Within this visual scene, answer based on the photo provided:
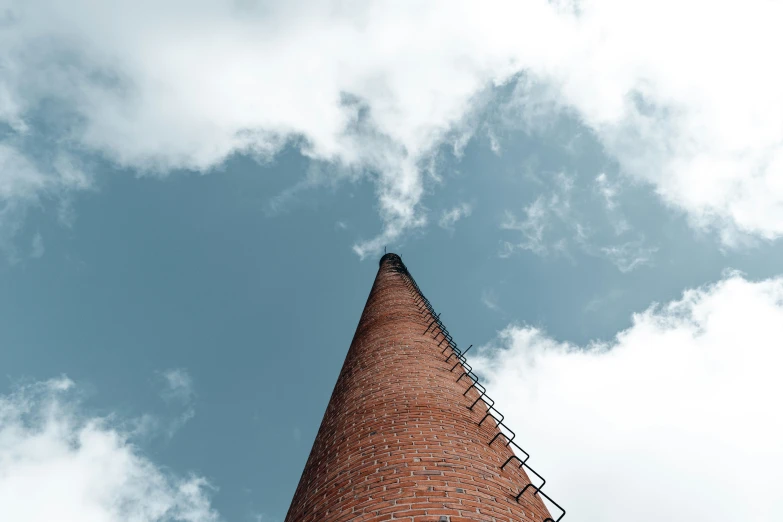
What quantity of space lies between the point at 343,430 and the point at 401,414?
782 mm

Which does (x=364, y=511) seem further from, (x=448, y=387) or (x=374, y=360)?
(x=374, y=360)

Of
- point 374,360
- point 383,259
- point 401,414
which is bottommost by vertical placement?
point 401,414

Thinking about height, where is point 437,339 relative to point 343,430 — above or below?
above

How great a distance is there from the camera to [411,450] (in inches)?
185

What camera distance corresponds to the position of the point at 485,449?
517 centimetres

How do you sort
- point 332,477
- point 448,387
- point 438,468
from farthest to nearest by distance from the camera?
point 448,387
point 332,477
point 438,468

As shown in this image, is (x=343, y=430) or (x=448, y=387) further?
(x=448, y=387)

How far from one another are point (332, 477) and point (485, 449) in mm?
1662

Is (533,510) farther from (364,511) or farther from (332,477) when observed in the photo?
(332,477)

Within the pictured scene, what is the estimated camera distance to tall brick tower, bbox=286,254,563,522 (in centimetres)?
403

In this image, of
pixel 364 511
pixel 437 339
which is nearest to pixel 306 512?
pixel 364 511

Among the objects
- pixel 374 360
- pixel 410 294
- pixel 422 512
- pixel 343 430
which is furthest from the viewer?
pixel 410 294

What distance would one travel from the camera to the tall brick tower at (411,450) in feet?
13.2

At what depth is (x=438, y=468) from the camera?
439 centimetres
